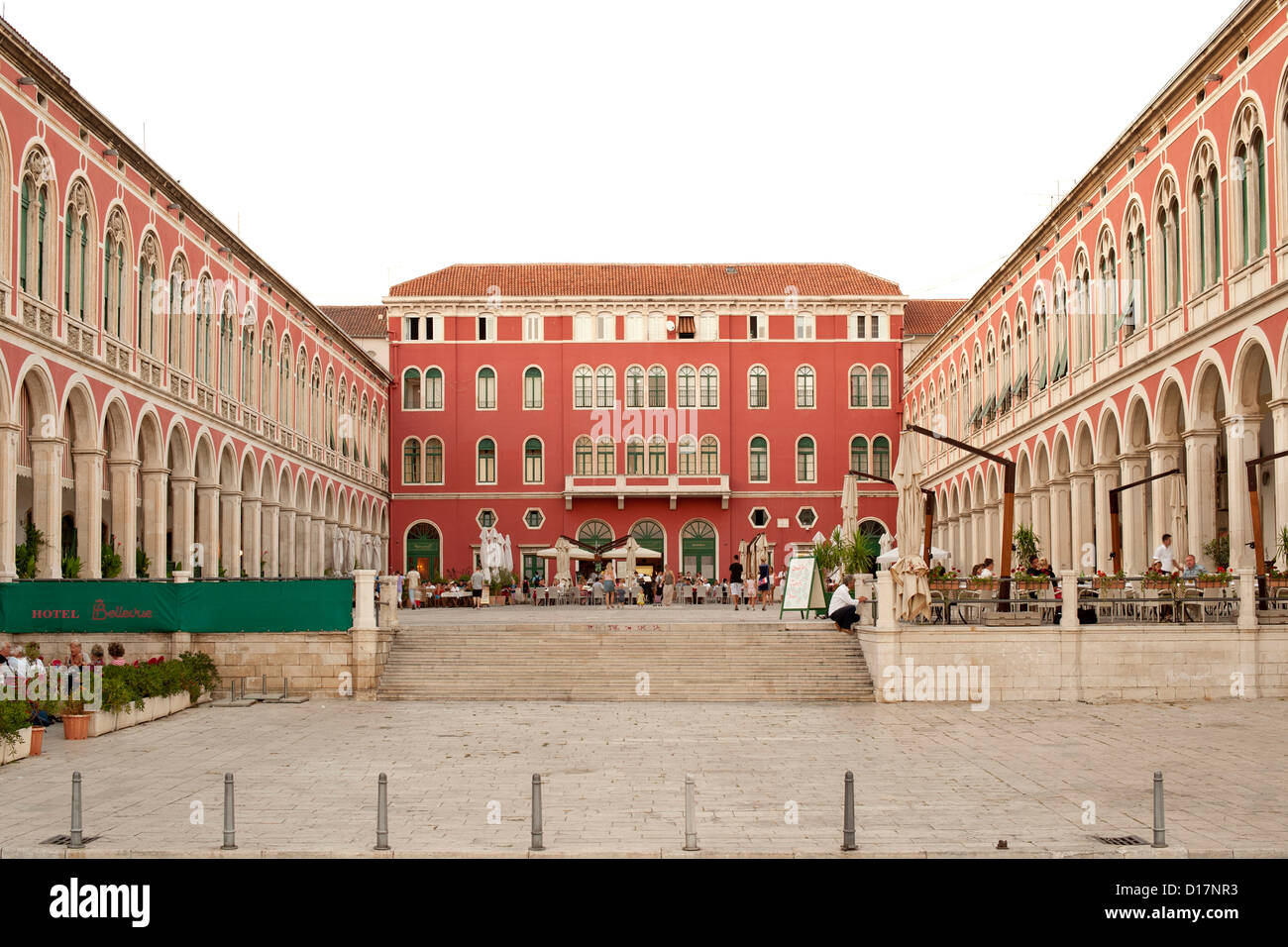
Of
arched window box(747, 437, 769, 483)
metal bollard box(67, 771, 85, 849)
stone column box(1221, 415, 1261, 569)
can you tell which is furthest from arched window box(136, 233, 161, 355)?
arched window box(747, 437, 769, 483)

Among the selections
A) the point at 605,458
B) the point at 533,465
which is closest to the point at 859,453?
the point at 605,458

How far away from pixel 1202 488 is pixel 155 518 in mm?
23022

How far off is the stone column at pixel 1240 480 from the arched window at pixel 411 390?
4205 centimetres

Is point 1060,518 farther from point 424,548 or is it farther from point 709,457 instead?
point 424,548

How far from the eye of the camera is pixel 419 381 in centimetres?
6397

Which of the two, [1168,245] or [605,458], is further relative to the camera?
[605,458]

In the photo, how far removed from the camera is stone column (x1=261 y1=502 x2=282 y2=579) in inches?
1773

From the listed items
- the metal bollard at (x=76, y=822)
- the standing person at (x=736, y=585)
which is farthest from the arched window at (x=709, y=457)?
the metal bollard at (x=76, y=822)

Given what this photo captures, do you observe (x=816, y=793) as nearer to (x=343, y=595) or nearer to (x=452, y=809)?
(x=452, y=809)

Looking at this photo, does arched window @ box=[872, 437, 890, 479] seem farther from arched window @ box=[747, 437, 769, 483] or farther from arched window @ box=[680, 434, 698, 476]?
arched window @ box=[680, 434, 698, 476]

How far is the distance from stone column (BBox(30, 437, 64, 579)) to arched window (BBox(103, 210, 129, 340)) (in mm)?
4256

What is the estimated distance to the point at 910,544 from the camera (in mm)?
25156

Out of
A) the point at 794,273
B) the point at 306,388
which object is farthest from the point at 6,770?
the point at 794,273
